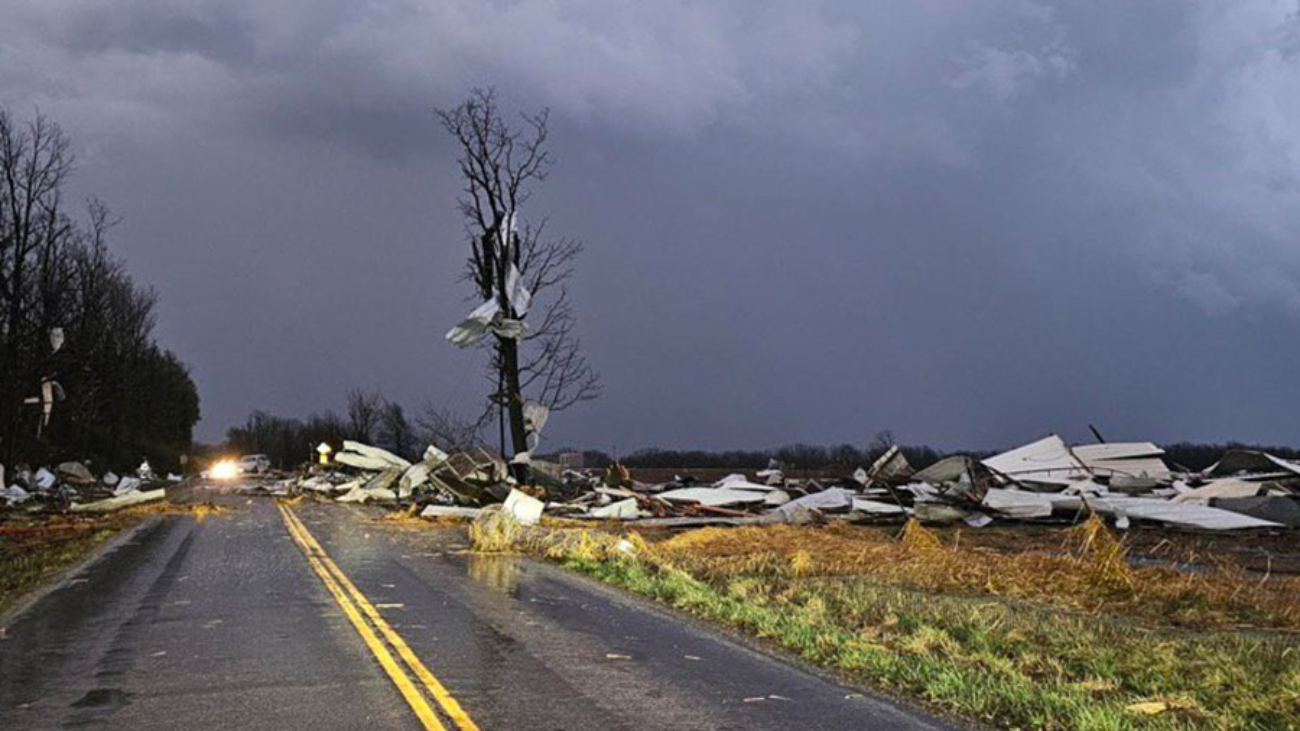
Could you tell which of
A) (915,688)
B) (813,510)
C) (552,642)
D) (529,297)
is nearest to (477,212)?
(529,297)

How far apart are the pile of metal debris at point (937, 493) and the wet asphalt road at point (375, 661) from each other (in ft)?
31.4

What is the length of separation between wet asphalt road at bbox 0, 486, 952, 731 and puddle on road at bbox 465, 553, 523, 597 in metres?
0.08

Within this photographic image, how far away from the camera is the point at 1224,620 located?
11.5 metres

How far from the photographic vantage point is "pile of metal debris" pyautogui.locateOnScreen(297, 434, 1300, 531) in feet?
81.8

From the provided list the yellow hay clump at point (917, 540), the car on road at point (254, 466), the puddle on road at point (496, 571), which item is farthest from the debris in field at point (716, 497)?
the car on road at point (254, 466)

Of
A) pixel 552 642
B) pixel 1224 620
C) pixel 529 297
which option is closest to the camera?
pixel 552 642

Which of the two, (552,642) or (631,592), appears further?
(631,592)

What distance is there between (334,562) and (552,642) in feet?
26.2

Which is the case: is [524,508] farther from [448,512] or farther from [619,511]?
[448,512]

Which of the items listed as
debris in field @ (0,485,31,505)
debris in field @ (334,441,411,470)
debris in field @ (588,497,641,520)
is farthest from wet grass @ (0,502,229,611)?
debris in field @ (588,497,641,520)

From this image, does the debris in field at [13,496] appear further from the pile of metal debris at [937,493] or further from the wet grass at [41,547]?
the pile of metal debris at [937,493]

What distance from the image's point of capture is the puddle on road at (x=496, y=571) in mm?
13906

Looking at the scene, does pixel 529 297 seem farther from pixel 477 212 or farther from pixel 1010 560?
pixel 1010 560

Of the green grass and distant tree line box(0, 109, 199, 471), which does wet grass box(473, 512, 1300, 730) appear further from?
distant tree line box(0, 109, 199, 471)
